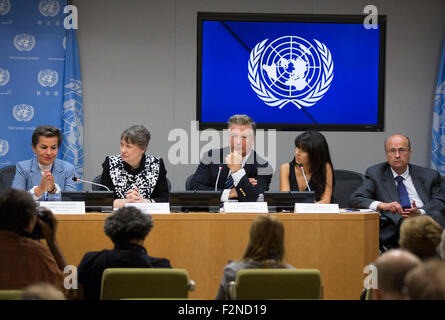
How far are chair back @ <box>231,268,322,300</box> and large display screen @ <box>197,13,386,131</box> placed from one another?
3.66 m

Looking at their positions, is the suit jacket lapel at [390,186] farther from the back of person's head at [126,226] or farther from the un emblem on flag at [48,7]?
the un emblem on flag at [48,7]

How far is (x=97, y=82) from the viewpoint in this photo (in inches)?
238

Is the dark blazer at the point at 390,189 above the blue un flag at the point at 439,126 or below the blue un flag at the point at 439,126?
below

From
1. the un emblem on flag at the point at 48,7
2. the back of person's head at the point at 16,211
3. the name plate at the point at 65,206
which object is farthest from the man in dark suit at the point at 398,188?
the un emblem on flag at the point at 48,7

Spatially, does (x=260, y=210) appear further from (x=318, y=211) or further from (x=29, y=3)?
(x=29, y=3)

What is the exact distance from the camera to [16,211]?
271 centimetres

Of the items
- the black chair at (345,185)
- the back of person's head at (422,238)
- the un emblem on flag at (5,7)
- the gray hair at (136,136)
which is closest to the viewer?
the back of person's head at (422,238)

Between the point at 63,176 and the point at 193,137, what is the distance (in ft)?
6.38

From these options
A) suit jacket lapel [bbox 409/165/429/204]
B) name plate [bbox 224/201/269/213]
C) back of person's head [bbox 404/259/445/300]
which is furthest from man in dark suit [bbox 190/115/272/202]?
back of person's head [bbox 404/259/445/300]

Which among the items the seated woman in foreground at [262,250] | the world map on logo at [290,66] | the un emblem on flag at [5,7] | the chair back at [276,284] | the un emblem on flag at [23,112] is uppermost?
the un emblem on flag at [5,7]

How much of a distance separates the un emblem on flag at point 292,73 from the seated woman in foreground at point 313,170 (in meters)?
1.59

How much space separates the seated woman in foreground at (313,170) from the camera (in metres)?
4.54

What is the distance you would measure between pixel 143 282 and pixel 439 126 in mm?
4570
